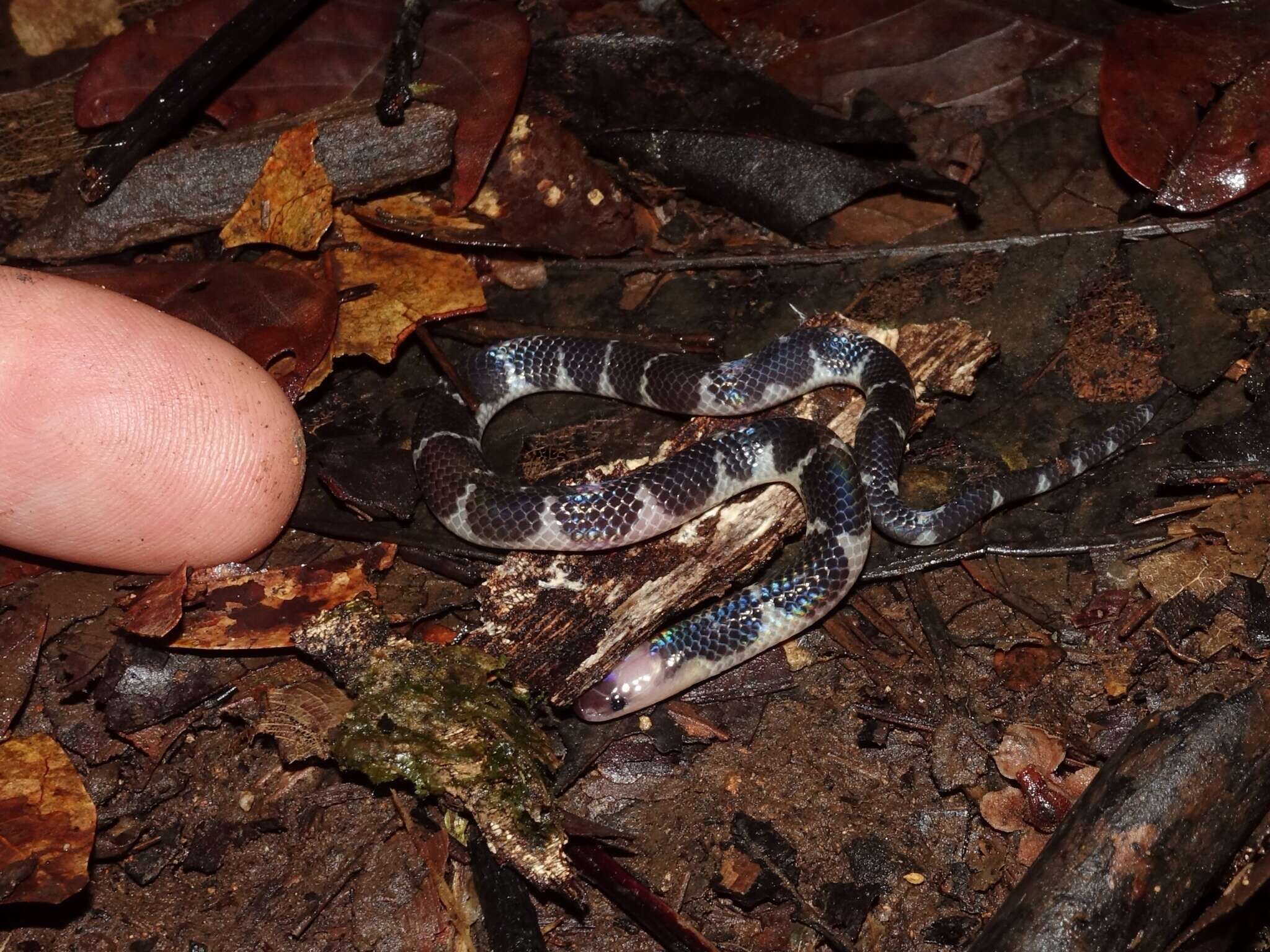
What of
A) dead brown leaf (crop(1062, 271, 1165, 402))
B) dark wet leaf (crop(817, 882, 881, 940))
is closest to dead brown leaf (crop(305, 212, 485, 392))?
dead brown leaf (crop(1062, 271, 1165, 402))

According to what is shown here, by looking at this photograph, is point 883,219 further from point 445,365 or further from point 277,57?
point 277,57

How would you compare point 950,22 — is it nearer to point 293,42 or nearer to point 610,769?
point 293,42

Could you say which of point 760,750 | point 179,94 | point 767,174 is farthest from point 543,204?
point 760,750

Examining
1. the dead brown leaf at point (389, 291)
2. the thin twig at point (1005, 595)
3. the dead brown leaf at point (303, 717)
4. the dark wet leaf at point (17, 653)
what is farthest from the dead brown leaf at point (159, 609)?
the thin twig at point (1005, 595)

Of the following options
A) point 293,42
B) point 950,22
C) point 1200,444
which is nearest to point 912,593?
point 1200,444

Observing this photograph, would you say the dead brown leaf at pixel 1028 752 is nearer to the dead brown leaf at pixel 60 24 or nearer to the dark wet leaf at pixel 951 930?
the dark wet leaf at pixel 951 930
